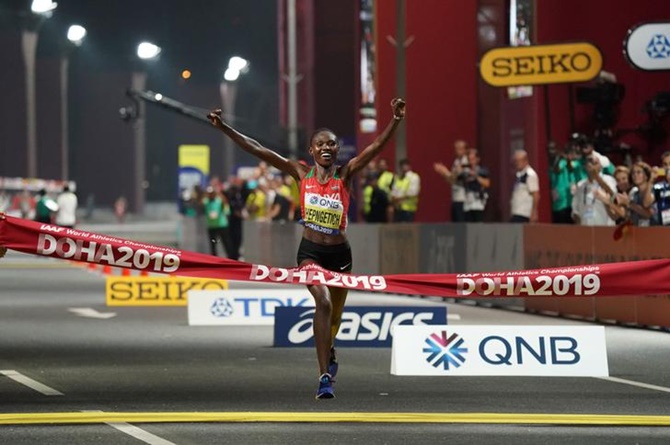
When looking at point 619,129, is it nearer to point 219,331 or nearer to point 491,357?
point 219,331

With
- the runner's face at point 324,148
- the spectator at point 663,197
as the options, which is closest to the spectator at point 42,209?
the spectator at point 663,197

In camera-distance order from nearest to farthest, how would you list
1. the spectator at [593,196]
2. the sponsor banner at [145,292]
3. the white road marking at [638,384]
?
1. the white road marking at [638,384]
2. the spectator at [593,196]
3. the sponsor banner at [145,292]

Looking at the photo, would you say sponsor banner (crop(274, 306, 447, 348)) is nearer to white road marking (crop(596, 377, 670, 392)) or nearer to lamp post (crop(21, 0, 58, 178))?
white road marking (crop(596, 377, 670, 392))

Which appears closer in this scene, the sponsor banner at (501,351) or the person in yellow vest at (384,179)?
the sponsor banner at (501,351)

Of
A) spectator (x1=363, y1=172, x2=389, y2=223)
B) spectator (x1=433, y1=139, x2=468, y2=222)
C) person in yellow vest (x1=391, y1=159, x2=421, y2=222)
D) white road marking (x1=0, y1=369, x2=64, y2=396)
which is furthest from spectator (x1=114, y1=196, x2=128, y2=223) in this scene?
white road marking (x1=0, y1=369, x2=64, y2=396)

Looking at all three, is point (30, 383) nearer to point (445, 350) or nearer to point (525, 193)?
point (445, 350)

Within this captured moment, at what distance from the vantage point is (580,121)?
1235 inches

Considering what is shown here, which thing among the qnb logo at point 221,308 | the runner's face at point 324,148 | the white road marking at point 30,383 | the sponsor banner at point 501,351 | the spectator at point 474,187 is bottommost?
the white road marking at point 30,383

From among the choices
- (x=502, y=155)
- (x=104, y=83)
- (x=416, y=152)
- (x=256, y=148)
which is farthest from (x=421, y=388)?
(x=104, y=83)

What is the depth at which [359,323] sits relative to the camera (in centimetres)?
1753

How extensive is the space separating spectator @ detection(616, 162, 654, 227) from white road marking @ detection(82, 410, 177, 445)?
34.7 feet

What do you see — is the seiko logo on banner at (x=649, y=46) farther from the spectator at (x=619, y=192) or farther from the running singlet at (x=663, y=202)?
the spectator at (x=619, y=192)

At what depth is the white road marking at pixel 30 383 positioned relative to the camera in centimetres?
1317

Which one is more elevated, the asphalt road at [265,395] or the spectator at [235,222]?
the spectator at [235,222]
